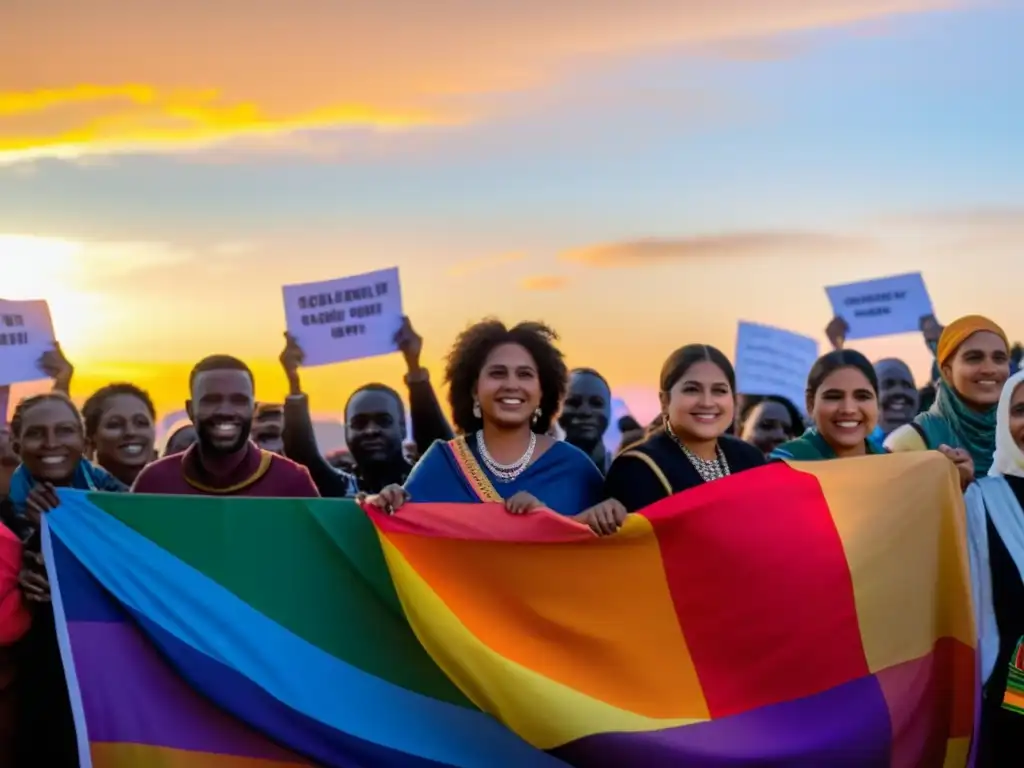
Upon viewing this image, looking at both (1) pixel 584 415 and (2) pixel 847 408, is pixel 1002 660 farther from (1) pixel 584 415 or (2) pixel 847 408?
(1) pixel 584 415

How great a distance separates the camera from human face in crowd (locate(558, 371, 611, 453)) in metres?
8.48

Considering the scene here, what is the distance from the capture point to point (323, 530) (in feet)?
20.0

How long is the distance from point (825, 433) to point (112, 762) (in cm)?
319

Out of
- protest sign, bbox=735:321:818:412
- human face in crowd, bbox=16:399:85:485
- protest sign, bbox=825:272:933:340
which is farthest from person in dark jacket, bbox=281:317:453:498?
protest sign, bbox=825:272:933:340

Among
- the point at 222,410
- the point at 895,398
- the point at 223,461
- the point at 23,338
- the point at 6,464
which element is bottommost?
the point at 895,398

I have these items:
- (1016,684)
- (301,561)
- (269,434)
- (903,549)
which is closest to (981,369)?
(903,549)

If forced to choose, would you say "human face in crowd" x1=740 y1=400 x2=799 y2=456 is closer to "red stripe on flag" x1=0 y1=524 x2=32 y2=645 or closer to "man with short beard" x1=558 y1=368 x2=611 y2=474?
"man with short beard" x1=558 y1=368 x2=611 y2=474

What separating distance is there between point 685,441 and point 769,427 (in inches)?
111

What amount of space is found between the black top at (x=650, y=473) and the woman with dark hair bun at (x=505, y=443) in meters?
0.10

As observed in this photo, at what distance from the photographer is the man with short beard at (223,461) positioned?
6691 mm

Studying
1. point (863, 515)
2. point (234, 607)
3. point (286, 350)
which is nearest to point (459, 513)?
point (234, 607)

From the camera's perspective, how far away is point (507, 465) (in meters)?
6.14

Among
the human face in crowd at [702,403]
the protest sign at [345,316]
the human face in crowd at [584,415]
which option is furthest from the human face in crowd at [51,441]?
the human face in crowd at [584,415]

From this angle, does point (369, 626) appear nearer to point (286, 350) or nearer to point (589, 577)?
point (589, 577)
